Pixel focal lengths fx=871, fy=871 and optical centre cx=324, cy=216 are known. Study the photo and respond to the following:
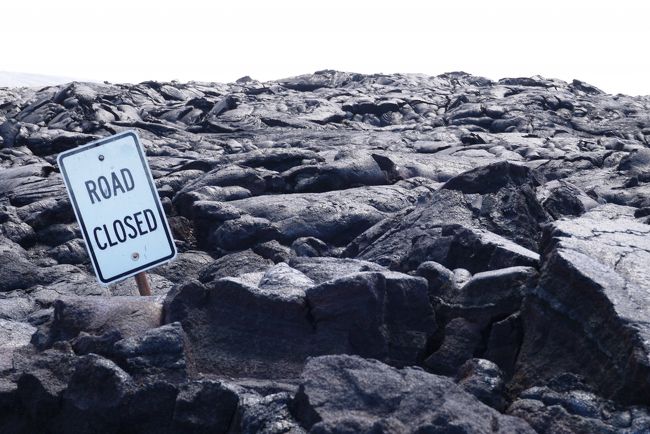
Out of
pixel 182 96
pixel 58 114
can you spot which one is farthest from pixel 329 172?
pixel 182 96

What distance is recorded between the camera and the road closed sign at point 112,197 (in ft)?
21.0

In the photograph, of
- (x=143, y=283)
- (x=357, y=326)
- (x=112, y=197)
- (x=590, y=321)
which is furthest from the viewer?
(x=143, y=283)

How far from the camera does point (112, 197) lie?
6.42 metres

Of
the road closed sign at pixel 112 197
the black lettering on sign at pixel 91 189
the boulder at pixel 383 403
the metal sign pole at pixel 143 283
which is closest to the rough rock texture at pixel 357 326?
the boulder at pixel 383 403

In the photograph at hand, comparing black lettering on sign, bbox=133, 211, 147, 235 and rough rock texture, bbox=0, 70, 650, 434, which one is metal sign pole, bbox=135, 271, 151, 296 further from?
black lettering on sign, bbox=133, 211, 147, 235

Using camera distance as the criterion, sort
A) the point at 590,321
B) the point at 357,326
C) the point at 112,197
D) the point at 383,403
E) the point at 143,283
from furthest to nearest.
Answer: the point at 143,283, the point at 112,197, the point at 357,326, the point at 590,321, the point at 383,403

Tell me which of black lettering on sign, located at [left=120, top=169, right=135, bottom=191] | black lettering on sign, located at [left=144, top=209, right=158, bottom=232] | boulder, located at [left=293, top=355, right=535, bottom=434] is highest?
black lettering on sign, located at [left=120, top=169, right=135, bottom=191]

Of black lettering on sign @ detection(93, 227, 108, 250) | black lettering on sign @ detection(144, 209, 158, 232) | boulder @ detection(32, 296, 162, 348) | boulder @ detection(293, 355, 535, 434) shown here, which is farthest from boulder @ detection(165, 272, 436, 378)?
boulder @ detection(293, 355, 535, 434)

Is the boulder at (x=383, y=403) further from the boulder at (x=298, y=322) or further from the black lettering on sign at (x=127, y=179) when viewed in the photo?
the black lettering on sign at (x=127, y=179)

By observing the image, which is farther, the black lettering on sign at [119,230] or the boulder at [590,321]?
the black lettering on sign at [119,230]

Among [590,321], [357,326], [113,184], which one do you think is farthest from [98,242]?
[590,321]

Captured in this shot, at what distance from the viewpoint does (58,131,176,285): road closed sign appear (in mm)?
6398

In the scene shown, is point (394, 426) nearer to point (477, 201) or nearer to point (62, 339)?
point (62, 339)

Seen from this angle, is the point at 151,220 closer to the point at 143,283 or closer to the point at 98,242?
the point at 98,242
